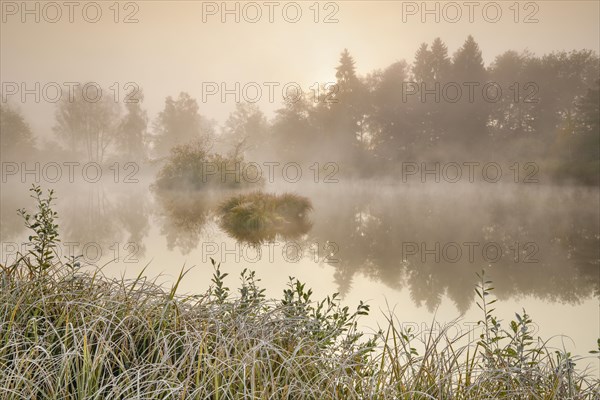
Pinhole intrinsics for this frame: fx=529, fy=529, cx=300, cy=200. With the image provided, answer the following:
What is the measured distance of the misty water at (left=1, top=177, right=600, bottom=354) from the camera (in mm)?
4352

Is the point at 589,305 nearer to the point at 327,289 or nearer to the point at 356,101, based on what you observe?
the point at 327,289

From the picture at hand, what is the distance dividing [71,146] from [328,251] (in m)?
20.0

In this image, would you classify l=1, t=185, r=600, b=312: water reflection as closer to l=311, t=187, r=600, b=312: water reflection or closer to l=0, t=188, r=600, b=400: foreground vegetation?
l=311, t=187, r=600, b=312: water reflection

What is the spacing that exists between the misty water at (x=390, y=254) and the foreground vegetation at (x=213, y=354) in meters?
0.30

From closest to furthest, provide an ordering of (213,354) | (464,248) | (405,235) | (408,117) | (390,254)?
(213,354), (390,254), (464,248), (405,235), (408,117)

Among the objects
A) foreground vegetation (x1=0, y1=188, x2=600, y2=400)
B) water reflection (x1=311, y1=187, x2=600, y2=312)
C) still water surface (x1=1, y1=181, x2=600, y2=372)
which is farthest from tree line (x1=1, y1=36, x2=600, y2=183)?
foreground vegetation (x1=0, y1=188, x2=600, y2=400)

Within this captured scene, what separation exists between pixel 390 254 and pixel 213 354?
488cm

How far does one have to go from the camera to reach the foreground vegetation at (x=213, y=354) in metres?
1.92

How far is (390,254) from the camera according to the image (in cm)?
689

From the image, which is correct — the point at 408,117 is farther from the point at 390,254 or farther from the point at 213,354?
the point at 213,354

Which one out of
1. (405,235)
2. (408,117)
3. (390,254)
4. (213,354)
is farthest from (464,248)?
(408,117)

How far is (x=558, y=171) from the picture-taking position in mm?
19969

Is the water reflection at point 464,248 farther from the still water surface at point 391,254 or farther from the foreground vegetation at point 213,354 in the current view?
the foreground vegetation at point 213,354

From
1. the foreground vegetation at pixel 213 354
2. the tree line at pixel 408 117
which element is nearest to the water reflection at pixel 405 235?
the foreground vegetation at pixel 213 354
